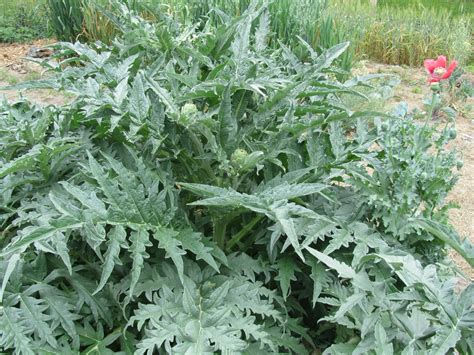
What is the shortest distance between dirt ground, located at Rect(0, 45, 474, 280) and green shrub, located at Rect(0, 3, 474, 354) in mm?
1274

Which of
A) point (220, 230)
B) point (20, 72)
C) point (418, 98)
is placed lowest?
point (418, 98)

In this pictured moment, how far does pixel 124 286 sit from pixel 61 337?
24cm

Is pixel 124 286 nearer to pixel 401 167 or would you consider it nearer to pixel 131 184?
pixel 131 184

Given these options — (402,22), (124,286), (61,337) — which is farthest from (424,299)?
(402,22)

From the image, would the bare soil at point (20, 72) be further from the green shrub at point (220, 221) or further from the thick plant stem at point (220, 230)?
the thick plant stem at point (220, 230)

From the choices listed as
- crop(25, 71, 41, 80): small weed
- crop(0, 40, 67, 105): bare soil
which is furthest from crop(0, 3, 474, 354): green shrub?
crop(25, 71, 41, 80): small weed

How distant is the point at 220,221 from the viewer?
1864mm

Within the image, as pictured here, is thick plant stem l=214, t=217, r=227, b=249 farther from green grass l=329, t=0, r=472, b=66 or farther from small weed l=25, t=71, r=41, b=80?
green grass l=329, t=0, r=472, b=66

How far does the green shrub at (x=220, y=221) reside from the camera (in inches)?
59.1

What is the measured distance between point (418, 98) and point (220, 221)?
4217 mm

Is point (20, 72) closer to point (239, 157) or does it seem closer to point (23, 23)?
point (23, 23)

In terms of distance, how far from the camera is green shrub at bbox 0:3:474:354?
4.92 feet

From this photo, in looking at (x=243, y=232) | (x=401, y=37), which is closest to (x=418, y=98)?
(x=401, y=37)

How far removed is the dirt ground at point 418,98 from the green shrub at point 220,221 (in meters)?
1.27
